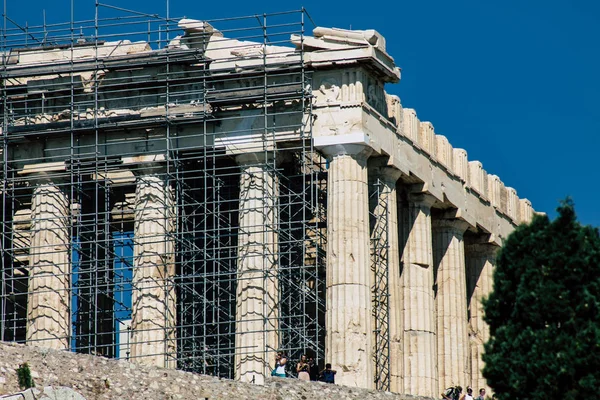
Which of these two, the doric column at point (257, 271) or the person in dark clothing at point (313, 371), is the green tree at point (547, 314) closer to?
the person in dark clothing at point (313, 371)

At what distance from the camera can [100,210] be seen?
104 m

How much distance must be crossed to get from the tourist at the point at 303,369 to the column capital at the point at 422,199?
13314 mm

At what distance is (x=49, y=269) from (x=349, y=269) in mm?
12354

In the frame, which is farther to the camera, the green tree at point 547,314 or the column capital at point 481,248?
the column capital at point 481,248

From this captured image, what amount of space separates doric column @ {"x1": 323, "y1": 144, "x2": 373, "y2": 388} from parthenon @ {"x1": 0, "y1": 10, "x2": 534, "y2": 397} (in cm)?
7

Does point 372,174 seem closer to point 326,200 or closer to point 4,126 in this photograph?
point 326,200

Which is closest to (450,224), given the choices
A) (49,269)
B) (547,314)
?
(49,269)

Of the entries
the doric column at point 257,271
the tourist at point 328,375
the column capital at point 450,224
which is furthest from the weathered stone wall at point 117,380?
the column capital at point 450,224

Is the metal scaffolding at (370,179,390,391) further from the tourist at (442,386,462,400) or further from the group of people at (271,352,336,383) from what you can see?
the group of people at (271,352,336,383)

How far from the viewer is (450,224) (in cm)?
10356

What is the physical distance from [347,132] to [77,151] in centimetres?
1094

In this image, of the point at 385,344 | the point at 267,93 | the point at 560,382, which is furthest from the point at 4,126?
the point at 560,382

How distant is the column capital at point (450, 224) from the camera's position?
103m

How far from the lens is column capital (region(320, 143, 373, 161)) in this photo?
93.3 m
